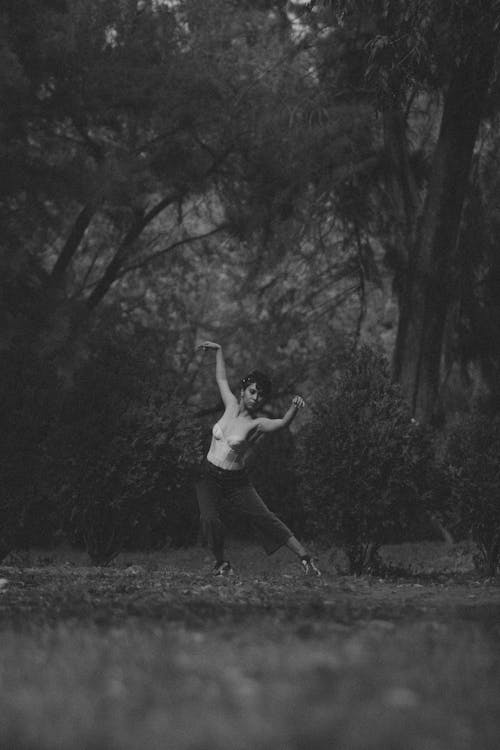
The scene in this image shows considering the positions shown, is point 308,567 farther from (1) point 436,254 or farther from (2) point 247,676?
(1) point 436,254

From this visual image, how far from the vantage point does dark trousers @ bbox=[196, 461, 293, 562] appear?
13062 mm

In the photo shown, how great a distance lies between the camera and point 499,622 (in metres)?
7.67

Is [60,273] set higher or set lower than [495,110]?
lower

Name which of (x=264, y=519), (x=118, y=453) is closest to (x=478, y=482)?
(x=264, y=519)

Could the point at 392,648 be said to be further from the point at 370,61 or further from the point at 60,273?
the point at 60,273

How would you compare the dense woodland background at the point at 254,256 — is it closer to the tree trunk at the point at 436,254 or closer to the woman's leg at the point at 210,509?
the tree trunk at the point at 436,254

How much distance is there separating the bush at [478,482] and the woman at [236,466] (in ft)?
11.5

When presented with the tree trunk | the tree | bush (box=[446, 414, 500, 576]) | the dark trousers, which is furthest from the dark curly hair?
the tree trunk

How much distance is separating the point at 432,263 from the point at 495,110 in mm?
2772

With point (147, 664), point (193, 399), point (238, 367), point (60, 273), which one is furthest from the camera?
point (193, 399)

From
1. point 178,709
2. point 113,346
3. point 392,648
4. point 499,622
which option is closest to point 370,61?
point 113,346

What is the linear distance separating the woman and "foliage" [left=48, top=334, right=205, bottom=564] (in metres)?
2.09

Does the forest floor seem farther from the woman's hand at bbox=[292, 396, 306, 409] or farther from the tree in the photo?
the tree

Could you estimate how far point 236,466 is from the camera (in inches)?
514
